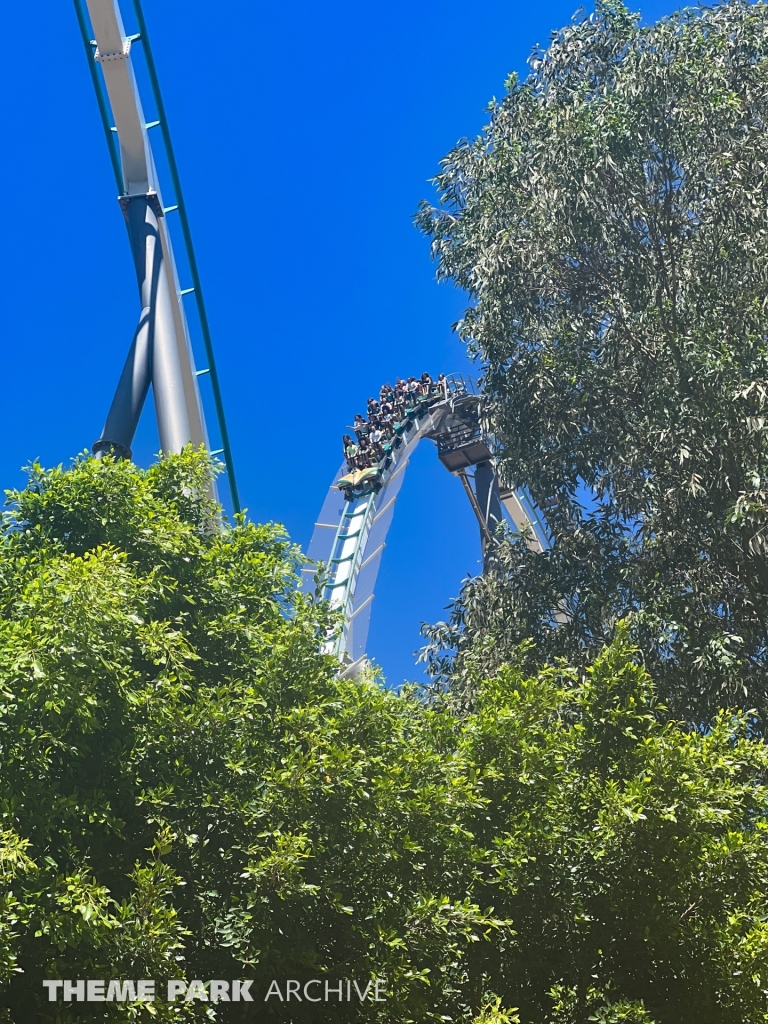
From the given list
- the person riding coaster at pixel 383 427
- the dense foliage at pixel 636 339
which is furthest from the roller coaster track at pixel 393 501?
the dense foliage at pixel 636 339

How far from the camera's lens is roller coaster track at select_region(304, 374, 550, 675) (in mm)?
21922

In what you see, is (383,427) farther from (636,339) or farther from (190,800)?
(190,800)

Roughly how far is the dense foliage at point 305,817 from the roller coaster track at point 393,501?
10154mm

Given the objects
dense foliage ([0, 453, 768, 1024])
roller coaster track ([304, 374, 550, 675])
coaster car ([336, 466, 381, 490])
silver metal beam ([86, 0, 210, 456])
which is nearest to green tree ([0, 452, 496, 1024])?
dense foliage ([0, 453, 768, 1024])

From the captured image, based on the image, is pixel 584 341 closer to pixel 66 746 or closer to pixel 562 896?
pixel 562 896

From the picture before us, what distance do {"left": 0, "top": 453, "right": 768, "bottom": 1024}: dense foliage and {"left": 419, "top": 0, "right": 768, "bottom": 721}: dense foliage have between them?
137 inches

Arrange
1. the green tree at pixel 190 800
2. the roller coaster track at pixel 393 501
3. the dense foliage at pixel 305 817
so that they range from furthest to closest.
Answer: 1. the roller coaster track at pixel 393 501
2. the dense foliage at pixel 305 817
3. the green tree at pixel 190 800

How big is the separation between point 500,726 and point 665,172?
8.23 metres

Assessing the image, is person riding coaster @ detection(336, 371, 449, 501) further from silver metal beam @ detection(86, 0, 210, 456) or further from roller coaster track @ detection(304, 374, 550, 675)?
silver metal beam @ detection(86, 0, 210, 456)

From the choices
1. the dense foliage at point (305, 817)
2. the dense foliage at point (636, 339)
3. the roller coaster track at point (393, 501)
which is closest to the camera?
the dense foliage at point (305, 817)

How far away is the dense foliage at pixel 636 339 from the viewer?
466 inches

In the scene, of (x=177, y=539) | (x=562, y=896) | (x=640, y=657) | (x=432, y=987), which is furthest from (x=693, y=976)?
(x=177, y=539)

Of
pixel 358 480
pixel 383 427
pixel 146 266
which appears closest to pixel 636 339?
pixel 146 266

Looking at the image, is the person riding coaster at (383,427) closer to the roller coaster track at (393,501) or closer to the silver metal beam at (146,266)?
the roller coaster track at (393,501)
